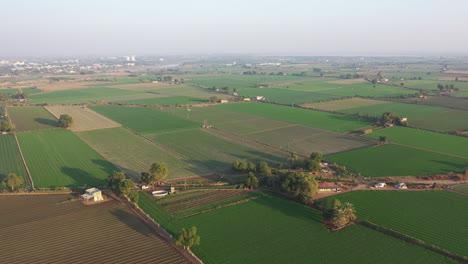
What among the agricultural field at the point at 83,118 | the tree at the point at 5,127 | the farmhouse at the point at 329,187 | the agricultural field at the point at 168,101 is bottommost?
the farmhouse at the point at 329,187

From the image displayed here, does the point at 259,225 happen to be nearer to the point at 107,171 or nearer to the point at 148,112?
the point at 107,171

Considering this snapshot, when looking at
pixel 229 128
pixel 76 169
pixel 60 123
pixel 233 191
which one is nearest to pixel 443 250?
pixel 233 191

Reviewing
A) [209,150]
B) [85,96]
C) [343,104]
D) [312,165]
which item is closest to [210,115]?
[209,150]

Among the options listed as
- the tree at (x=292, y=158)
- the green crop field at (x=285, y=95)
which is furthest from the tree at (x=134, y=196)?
the green crop field at (x=285, y=95)

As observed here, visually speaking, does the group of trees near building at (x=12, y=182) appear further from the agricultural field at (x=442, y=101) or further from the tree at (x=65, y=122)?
the agricultural field at (x=442, y=101)

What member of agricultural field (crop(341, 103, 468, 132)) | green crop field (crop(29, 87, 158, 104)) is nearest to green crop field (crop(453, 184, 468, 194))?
agricultural field (crop(341, 103, 468, 132))

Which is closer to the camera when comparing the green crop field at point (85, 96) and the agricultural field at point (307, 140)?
the agricultural field at point (307, 140)

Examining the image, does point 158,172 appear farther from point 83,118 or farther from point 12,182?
point 83,118
